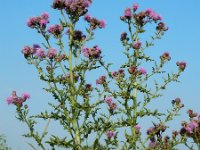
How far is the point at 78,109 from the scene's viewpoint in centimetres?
882

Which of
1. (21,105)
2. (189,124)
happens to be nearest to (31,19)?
(21,105)

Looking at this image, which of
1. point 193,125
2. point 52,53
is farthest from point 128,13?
point 193,125

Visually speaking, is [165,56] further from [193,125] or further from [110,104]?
[193,125]

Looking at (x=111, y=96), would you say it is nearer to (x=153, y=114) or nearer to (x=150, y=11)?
(x=153, y=114)

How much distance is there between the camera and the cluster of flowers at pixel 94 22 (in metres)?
9.72

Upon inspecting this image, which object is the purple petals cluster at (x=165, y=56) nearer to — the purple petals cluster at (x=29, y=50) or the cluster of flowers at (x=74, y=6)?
the cluster of flowers at (x=74, y=6)

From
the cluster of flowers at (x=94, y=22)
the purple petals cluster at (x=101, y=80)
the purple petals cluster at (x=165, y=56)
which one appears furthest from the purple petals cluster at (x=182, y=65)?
the cluster of flowers at (x=94, y=22)

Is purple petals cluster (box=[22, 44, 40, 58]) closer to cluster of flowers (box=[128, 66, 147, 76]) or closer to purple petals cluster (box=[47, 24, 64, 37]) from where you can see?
purple petals cluster (box=[47, 24, 64, 37])

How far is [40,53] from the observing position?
928 cm

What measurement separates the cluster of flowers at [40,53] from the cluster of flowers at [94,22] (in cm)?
106

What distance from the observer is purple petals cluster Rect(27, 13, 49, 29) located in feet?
31.3

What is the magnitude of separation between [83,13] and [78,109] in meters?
2.16

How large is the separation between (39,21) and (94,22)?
1227 millimetres

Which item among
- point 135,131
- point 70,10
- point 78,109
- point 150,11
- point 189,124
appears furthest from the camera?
point 150,11
